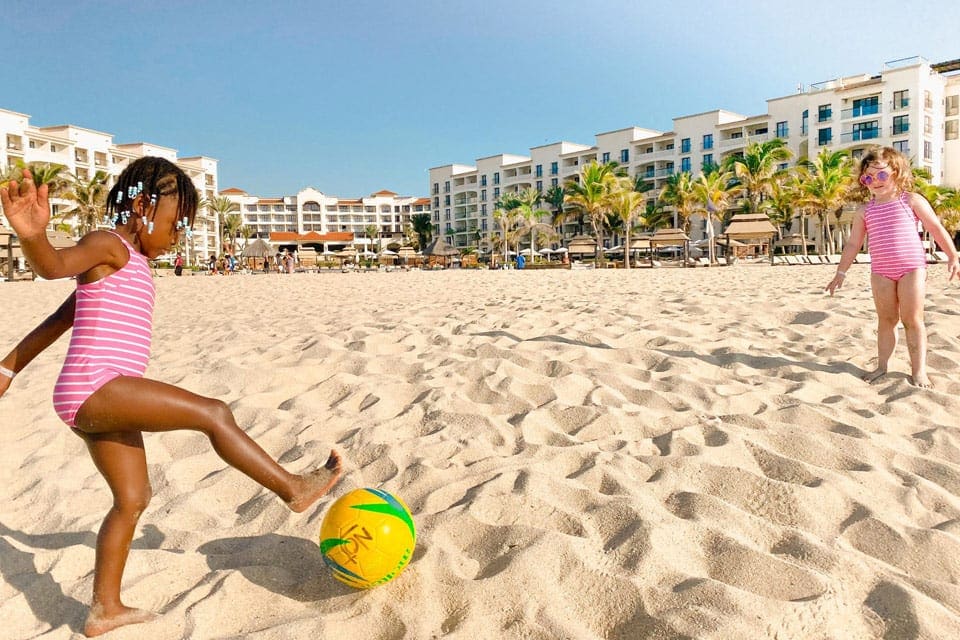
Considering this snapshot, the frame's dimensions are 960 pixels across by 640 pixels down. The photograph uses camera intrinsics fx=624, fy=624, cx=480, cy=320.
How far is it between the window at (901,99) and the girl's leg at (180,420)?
200ft

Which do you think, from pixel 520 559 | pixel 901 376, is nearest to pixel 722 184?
pixel 901 376

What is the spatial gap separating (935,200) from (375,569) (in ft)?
169

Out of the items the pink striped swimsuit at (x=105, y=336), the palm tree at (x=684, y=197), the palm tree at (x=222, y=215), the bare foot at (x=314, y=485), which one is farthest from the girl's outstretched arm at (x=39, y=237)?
the palm tree at (x=222, y=215)

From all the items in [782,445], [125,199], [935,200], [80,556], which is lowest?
[80,556]

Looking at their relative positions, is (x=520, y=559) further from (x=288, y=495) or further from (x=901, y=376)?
(x=901, y=376)

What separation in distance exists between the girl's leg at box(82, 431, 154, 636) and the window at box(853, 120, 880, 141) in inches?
2402

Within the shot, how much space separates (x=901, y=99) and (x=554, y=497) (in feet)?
198

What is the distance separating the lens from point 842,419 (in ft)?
10.9

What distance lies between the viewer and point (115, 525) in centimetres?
200

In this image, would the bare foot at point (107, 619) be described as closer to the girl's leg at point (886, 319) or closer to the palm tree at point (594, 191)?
the girl's leg at point (886, 319)

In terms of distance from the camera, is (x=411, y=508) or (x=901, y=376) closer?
(x=411, y=508)

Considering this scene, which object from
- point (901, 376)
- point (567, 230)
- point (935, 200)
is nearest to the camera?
point (901, 376)

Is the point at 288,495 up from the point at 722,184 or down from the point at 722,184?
down

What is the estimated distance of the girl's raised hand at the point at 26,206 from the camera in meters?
1.70
